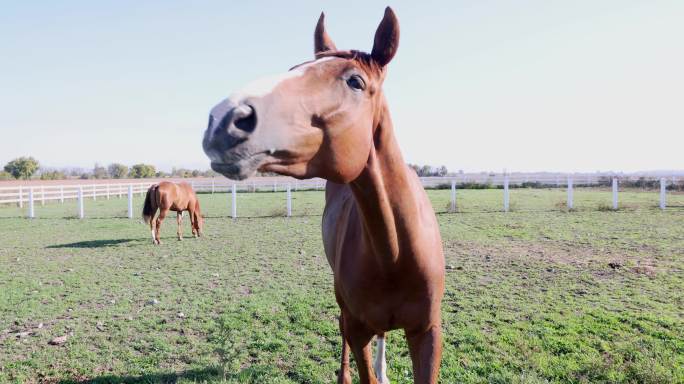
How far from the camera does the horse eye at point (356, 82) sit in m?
1.58

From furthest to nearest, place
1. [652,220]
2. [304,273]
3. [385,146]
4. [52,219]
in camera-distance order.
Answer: [52,219] < [652,220] < [304,273] < [385,146]

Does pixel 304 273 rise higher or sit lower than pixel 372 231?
lower

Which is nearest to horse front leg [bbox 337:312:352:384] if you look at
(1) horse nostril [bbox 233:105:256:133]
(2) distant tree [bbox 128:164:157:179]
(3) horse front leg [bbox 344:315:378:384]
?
(3) horse front leg [bbox 344:315:378:384]

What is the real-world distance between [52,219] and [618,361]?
59.9 ft

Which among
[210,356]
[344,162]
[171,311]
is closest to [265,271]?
[171,311]

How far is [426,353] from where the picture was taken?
2297 mm

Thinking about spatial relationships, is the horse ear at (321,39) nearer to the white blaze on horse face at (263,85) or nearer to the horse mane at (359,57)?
the horse mane at (359,57)

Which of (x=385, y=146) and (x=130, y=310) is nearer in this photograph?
(x=385, y=146)

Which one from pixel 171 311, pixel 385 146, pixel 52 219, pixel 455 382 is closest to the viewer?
pixel 385 146

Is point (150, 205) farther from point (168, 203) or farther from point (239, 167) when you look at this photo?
point (239, 167)

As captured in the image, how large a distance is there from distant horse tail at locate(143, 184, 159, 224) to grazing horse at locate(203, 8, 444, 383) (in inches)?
373

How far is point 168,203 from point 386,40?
10873 mm

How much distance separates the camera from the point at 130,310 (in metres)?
5.34

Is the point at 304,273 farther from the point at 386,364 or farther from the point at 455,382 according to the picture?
the point at 455,382
